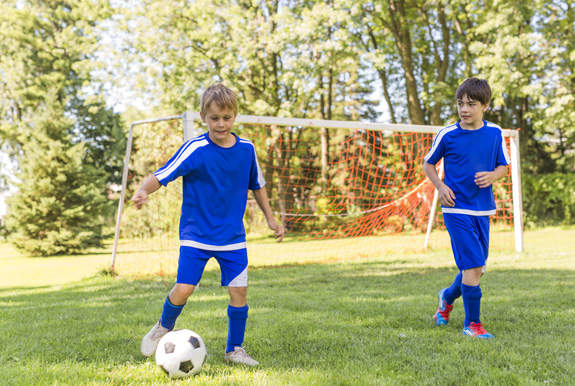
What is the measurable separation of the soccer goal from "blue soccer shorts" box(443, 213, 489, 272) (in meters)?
3.95

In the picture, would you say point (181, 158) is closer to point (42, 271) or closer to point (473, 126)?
point (473, 126)

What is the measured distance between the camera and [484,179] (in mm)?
3428

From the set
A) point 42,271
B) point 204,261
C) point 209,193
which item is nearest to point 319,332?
point 204,261

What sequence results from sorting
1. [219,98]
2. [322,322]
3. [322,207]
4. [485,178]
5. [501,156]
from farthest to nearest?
[322,207] < [322,322] < [501,156] < [485,178] < [219,98]

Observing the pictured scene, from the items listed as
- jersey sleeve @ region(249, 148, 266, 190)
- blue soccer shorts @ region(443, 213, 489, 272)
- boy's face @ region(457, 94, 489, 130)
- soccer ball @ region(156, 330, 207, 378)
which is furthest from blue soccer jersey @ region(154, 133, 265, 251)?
boy's face @ region(457, 94, 489, 130)

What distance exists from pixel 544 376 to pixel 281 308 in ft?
8.17

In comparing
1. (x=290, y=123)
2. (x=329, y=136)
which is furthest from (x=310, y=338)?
(x=329, y=136)

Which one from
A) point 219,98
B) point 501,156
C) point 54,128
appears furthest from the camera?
point 54,128

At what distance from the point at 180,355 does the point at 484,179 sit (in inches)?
90.8

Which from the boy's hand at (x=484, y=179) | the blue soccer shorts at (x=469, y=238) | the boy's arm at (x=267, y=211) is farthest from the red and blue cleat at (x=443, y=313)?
the boy's arm at (x=267, y=211)

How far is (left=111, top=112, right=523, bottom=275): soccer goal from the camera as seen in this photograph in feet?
27.3

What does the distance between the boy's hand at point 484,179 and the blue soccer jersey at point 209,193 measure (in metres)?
1.66

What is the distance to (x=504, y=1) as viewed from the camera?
576 inches

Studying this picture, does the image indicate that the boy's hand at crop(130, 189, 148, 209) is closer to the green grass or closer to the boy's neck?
the boy's neck
